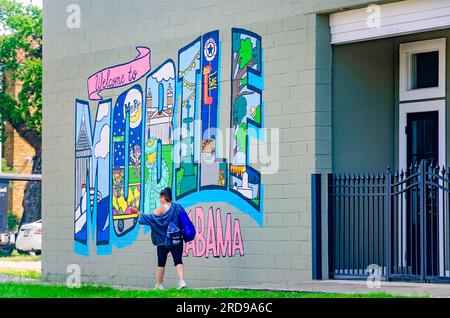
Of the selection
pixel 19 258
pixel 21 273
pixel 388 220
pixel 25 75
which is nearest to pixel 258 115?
pixel 388 220

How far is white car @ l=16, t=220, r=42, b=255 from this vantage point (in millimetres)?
35406

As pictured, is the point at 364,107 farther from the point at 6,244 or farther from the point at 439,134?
the point at 6,244

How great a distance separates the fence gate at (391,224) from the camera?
50.5ft

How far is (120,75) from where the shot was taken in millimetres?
20594

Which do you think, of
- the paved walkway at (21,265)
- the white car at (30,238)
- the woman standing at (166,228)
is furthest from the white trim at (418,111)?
the white car at (30,238)

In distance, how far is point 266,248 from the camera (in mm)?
17344

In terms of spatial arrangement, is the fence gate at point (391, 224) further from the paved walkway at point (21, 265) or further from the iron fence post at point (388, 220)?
the paved walkway at point (21, 265)

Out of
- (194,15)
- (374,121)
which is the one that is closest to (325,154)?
(374,121)

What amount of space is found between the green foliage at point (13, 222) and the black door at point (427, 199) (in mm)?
31624

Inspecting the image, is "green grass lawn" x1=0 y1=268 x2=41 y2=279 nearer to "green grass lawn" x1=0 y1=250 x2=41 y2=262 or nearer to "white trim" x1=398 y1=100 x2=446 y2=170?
"green grass lawn" x1=0 y1=250 x2=41 y2=262

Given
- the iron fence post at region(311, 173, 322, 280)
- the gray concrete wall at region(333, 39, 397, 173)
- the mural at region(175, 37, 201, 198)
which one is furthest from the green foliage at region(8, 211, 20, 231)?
the iron fence post at region(311, 173, 322, 280)

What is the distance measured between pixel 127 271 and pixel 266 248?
12.4 feet

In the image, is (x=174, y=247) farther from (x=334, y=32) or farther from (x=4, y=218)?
(x=4, y=218)

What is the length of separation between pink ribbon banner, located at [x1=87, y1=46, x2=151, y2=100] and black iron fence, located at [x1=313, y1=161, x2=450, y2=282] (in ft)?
17.2
